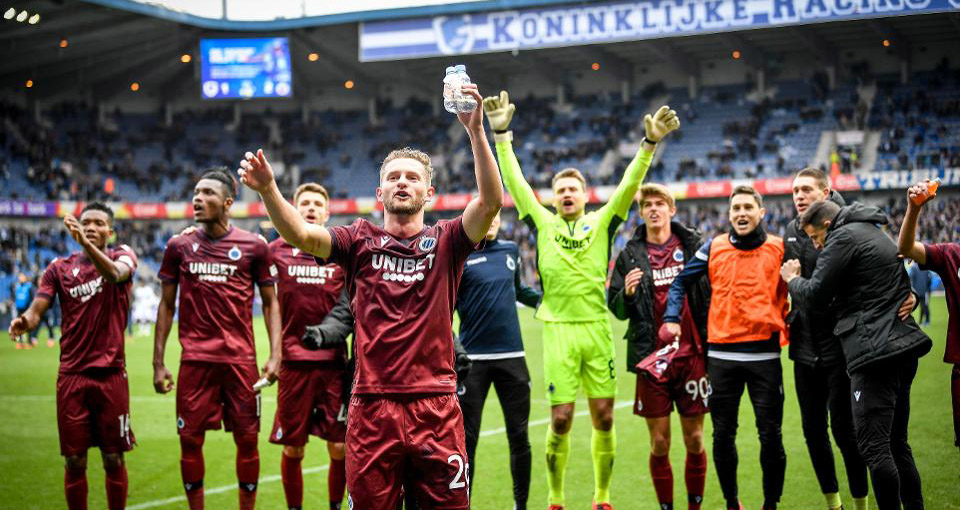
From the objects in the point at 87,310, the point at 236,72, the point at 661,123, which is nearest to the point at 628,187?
the point at 661,123

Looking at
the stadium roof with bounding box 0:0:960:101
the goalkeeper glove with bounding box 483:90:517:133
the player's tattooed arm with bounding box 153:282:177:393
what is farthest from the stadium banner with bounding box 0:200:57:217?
the goalkeeper glove with bounding box 483:90:517:133

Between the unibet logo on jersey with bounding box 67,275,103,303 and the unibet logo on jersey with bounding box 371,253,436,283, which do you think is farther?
the unibet logo on jersey with bounding box 67,275,103,303

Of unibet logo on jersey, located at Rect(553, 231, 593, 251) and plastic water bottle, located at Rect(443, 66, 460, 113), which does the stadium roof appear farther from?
plastic water bottle, located at Rect(443, 66, 460, 113)

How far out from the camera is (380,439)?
4281 millimetres

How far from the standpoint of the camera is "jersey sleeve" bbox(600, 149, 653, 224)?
6398 millimetres

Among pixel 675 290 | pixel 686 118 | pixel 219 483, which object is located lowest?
pixel 219 483

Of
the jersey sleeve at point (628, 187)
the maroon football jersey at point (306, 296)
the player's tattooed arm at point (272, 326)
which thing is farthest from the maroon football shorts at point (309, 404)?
the jersey sleeve at point (628, 187)

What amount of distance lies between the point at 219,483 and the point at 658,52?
128 feet

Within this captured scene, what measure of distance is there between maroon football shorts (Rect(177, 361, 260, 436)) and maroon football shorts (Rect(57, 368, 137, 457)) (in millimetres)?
498

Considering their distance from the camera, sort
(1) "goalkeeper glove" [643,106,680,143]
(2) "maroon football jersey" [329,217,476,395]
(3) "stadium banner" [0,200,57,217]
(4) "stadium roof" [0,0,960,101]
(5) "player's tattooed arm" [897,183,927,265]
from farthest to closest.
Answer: (3) "stadium banner" [0,200,57,217] → (4) "stadium roof" [0,0,960,101] → (1) "goalkeeper glove" [643,106,680,143] → (5) "player's tattooed arm" [897,183,927,265] → (2) "maroon football jersey" [329,217,476,395]

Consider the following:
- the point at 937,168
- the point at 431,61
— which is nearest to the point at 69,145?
the point at 431,61

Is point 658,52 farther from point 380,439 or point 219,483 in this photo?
point 380,439

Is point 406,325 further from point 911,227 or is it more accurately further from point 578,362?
point 911,227

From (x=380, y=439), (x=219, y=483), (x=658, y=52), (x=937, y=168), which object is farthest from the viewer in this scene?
(x=658, y=52)
